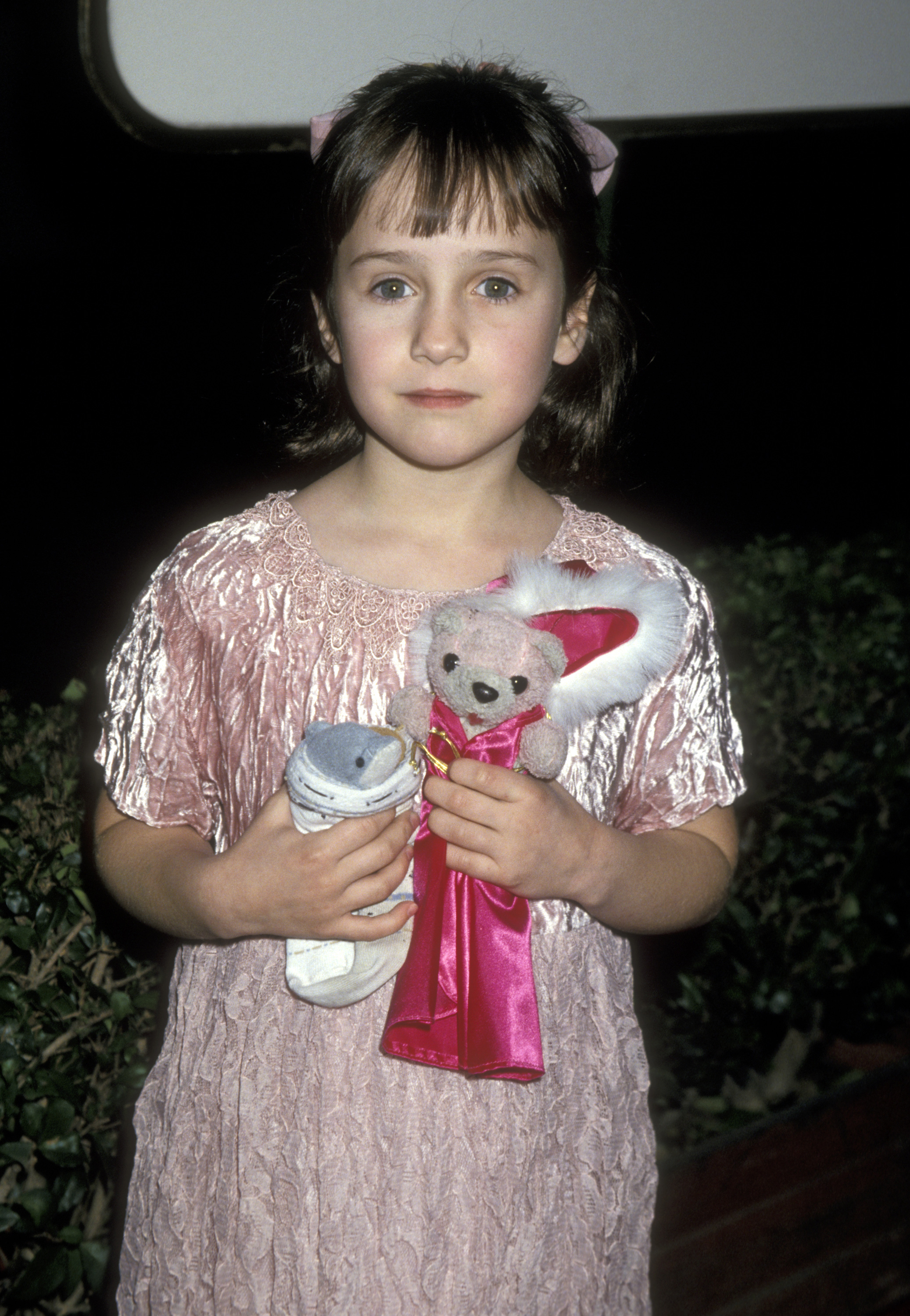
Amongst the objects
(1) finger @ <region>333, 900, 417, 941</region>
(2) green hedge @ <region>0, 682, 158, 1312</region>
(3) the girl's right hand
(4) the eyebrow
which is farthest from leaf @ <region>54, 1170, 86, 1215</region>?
(4) the eyebrow

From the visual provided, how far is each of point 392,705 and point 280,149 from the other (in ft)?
4.04

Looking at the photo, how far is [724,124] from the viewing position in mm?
2027

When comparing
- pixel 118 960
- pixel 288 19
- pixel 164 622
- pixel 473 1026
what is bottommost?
pixel 118 960

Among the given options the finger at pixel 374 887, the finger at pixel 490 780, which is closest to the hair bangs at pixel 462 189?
the finger at pixel 490 780

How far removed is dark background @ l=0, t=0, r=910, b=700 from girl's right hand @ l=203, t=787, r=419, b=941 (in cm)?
158

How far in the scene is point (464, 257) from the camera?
4.07ft

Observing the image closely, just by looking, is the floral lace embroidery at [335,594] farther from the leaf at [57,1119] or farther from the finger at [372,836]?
the leaf at [57,1119]

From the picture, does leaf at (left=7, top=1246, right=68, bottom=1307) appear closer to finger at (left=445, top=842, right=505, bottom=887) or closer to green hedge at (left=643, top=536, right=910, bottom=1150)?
finger at (left=445, top=842, right=505, bottom=887)

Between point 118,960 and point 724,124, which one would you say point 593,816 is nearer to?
point 118,960

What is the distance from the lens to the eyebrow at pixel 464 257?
1.24 metres

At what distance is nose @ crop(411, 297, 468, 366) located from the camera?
3.95 ft

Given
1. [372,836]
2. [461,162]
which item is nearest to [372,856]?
[372,836]

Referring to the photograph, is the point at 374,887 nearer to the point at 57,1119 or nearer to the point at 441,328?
the point at 441,328

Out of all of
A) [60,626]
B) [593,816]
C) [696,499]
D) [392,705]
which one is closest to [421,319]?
[392,705]
